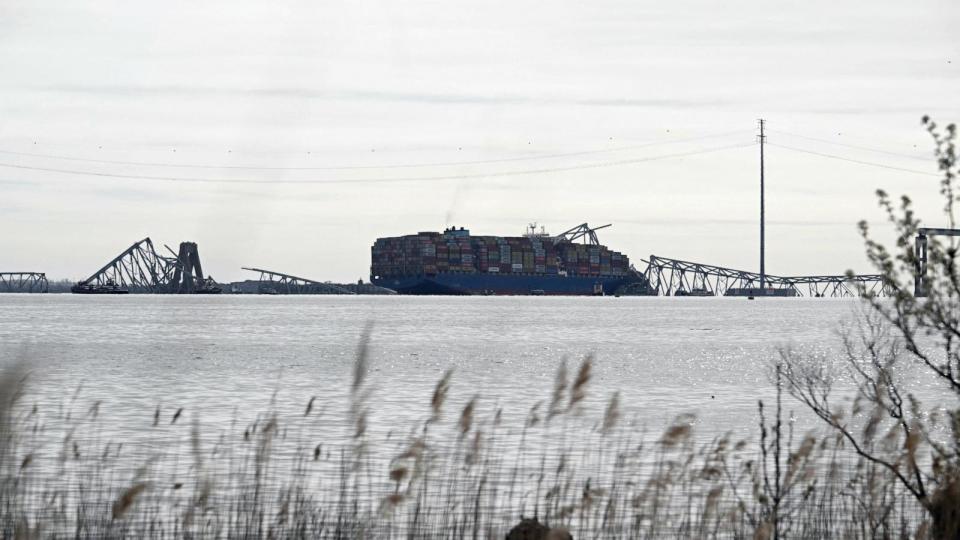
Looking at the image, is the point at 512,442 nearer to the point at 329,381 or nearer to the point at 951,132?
the point at 951,132

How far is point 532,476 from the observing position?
17.5m

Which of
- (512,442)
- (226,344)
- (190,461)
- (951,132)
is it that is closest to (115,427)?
(190,461)

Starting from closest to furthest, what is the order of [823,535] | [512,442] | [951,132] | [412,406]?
[951,132]
[823,535]
[512,442]
[412,406]

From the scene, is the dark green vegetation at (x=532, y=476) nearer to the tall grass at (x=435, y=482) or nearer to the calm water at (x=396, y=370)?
the tall grass at (x=435, y=482)

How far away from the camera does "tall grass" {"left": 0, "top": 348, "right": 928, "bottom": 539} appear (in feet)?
32.1

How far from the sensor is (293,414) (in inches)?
1223

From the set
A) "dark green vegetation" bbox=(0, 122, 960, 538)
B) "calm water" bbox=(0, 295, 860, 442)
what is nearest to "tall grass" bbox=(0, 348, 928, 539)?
"dark green vegetation" bbox=(0, 122, 960, 538)

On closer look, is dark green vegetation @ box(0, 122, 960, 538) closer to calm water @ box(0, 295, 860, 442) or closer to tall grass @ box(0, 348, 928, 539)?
tall grass @ box(0, 348, 928, 539)

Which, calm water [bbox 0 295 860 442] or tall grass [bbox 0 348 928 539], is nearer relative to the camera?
tall grass [bbox 0 348 928 539]

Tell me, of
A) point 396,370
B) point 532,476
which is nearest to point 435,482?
point 532,476

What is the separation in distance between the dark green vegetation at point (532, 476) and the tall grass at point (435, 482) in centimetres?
6

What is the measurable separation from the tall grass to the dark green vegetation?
0.06 meters

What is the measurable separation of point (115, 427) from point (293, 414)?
16.9ft

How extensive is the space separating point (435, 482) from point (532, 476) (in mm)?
1366
